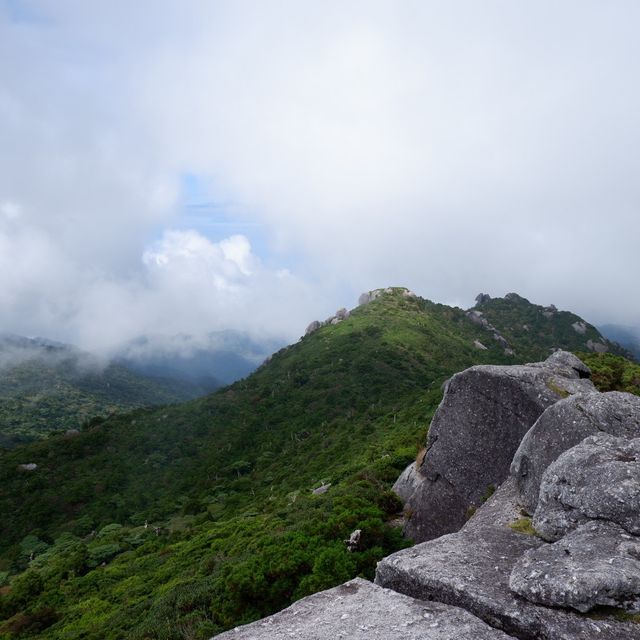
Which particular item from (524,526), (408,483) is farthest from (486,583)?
(408,483)

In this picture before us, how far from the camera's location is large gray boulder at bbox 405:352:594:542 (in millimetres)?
15516

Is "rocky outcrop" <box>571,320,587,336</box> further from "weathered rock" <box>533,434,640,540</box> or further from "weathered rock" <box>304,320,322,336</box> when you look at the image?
"weathered rock" <box>533,434,640,540</box>

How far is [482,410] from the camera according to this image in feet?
54.5

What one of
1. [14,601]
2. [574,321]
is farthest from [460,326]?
[14,601]

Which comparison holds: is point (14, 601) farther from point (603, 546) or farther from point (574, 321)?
point (574, 321)

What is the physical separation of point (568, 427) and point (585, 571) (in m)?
5.40

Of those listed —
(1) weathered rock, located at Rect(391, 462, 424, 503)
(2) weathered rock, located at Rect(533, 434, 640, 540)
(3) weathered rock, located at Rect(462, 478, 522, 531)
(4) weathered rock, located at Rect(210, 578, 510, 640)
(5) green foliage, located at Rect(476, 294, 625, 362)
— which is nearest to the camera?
(4) weathered rock, located at Rect(210, 578, 510, 640)

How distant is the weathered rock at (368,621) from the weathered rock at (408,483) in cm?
1060

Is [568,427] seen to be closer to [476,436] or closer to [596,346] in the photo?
[476,436]

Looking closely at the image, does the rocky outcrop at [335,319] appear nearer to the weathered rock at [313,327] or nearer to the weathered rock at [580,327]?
the weathered rock at [313,327]

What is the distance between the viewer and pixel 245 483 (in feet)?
243

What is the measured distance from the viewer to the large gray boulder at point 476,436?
1552cm

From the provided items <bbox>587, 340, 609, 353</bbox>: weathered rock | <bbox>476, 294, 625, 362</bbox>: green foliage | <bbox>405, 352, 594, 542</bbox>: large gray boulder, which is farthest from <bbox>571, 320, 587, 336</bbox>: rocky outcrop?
<bbox>405, 352, 594, 542</bbox>: large gray boulder

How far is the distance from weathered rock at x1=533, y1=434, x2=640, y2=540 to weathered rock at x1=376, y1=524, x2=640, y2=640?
792 millimetres
